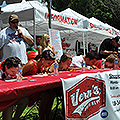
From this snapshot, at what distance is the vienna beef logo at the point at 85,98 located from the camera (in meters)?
2.21

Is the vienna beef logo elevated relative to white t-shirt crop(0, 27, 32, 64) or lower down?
lower down

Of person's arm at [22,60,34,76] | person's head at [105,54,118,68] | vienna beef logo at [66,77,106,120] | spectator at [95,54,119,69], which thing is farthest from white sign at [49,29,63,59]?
vienna beef logo at [66,77,106,120]

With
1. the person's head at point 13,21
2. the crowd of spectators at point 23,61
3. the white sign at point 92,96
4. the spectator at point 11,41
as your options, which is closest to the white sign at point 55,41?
the crowd of spectators at point 23,61

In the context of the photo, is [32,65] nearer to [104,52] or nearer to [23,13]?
[104,52]

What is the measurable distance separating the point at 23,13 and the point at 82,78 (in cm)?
513

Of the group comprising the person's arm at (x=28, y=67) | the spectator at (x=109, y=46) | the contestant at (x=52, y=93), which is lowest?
the contestant at (x=52, y=93)

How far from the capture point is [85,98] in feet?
7.80

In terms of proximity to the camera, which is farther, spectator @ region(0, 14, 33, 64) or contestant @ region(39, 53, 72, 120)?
spectator @ region(0, 14, 33, 64)

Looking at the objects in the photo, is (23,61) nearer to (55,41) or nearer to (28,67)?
(28,67)

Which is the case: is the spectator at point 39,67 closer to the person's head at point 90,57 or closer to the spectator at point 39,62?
the spectator at point 39,62

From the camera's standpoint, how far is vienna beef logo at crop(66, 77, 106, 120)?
2211 millimetres

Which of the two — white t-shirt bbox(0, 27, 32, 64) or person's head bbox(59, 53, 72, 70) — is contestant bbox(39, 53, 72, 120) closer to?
person's head bbox(59, 53, 72, 70)

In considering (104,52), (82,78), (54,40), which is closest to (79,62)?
(104,52)

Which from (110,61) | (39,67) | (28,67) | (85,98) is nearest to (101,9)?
(110,61)
